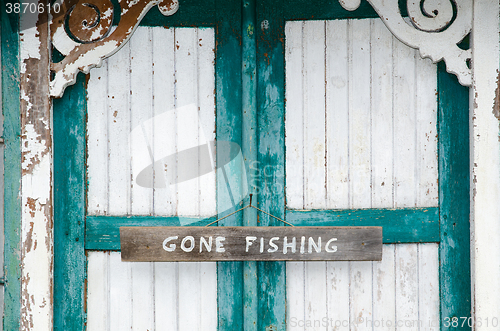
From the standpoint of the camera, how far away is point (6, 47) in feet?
5.57

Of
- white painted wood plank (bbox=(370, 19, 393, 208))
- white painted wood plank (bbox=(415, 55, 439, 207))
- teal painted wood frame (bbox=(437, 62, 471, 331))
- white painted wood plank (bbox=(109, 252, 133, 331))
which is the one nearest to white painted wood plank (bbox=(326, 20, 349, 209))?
white painted wood plank (bbox=(370, 19, 393, 208))

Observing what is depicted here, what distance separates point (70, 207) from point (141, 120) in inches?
20.9

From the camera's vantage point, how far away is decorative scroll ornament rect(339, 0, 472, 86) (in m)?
1.65

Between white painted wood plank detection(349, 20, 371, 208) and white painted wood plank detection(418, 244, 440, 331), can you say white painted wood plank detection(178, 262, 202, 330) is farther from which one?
white painted wood plank detection(418, 244, 440, 331)

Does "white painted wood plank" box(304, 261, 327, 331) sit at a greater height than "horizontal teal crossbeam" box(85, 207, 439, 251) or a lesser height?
lesser

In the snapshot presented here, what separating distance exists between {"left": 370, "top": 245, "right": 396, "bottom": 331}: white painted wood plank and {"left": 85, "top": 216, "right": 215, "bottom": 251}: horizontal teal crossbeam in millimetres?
960

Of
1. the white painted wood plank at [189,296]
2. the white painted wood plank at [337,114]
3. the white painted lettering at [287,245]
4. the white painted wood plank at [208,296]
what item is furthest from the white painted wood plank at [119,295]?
the white painted wood plank at [337,114]

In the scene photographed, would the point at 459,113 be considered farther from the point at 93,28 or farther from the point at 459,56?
the point at 93,28

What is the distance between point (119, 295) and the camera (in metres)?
1.76

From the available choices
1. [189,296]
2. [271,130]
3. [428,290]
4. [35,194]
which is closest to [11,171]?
[35,194]

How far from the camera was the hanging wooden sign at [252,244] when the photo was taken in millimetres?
1594

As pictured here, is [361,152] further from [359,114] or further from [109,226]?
[109,226]

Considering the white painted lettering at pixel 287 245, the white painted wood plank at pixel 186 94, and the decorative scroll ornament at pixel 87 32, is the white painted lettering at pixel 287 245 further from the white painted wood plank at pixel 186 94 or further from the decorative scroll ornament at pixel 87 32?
the decorative scroll ornament at pixel 87 32

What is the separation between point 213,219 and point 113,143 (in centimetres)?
60
